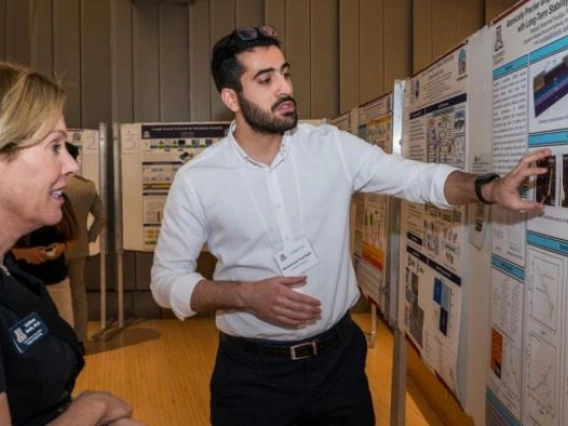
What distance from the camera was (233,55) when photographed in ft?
6.79

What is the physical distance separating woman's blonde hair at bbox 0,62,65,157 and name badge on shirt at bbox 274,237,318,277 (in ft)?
2.85

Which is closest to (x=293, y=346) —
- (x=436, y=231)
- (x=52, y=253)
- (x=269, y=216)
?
(x=269, y=216)

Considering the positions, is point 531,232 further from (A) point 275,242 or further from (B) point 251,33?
(B) point 251,33

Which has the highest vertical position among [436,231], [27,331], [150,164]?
[150,164]

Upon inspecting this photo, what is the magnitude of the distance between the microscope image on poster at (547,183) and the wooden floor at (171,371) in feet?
7.79

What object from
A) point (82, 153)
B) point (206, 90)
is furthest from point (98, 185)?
point (206, 90)

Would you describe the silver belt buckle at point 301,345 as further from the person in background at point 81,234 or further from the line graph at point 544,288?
the person in background at point 81,234

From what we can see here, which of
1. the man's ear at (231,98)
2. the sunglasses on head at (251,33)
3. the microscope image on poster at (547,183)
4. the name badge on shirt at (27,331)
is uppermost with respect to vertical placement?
the sunglasses on head at (251,33)

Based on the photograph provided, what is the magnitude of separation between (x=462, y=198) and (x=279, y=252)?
0.58 meters

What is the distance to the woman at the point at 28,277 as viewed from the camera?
3.70 feet

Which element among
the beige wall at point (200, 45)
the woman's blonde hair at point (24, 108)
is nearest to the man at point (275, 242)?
the woman's blonde hair at point (24, 108)

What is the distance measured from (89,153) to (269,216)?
12.2ft

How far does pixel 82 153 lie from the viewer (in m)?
5.23

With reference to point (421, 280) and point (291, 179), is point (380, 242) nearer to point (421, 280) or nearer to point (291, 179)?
point (421, 280)
